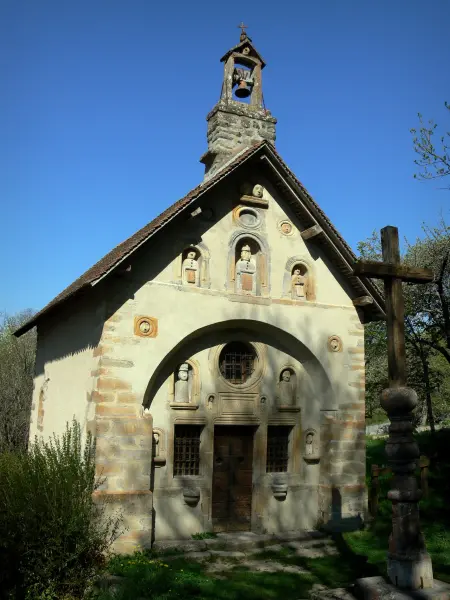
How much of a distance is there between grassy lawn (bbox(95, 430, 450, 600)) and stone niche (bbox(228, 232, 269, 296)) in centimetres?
512

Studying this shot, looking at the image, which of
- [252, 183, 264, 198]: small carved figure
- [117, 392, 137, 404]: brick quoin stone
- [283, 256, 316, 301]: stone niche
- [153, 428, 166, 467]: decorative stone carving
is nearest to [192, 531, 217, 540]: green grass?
[153, 428, 166, 467]: decorative stone carving

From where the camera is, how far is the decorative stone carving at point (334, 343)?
13.0 metres

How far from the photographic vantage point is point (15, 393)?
79.0ft

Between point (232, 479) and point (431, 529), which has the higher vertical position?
point (232, 479)

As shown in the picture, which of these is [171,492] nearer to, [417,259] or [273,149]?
[273,149]

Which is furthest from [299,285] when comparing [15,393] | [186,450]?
[15,393]

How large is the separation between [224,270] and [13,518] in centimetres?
594

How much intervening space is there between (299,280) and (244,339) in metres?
1.80

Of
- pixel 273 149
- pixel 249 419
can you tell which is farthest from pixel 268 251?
pixel 249 419

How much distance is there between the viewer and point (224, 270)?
12.2m

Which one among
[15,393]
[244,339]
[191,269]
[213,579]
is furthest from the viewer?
[15,393]

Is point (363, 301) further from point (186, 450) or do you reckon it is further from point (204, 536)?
point (204, 536)

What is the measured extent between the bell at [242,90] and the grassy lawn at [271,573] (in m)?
10.5

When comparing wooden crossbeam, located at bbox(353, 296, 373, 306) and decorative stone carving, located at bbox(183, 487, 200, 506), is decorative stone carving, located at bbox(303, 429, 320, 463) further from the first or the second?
wooden crossbeam, located at bbox(353, 296, 373, 306)
